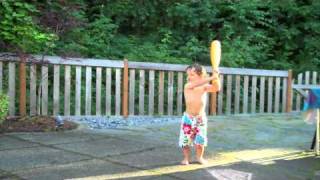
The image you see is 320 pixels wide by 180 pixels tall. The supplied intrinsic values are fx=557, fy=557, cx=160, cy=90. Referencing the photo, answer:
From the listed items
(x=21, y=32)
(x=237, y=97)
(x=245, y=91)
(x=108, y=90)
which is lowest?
(x=237, y=97)

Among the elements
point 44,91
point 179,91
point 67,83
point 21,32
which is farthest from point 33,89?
point 179,91

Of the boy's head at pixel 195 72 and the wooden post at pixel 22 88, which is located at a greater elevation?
the boy's head at pixel 195 72

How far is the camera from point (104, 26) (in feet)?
46.5

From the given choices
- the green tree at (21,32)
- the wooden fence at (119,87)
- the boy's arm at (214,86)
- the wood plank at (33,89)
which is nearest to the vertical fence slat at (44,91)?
the wooden fence at (119,87)

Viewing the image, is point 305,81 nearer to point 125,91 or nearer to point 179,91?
point 179,91

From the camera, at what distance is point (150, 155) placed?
23.4 ft

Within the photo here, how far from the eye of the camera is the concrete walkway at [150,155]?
6152 millimetres

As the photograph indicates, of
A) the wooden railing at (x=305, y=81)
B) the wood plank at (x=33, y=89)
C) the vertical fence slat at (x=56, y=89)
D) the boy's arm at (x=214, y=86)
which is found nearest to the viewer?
the boy's arm at (x=214, y=86)

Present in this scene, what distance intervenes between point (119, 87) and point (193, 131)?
4.33 meters

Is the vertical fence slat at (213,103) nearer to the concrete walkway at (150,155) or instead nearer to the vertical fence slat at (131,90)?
the vertical fence slat at (131,90)

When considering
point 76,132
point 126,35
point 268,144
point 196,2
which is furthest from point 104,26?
point 268,144

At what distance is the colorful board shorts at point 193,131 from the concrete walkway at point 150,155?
278 mm

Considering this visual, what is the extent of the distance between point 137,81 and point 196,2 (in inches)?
193

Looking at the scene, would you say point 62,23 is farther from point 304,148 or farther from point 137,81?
point 304,148
